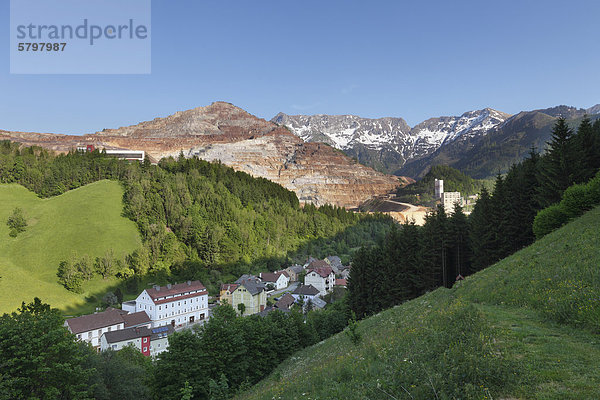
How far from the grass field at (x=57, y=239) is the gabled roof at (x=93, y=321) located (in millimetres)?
10618

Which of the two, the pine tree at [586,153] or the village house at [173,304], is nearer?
the pine tree at [586,153]

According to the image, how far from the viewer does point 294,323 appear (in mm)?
27875

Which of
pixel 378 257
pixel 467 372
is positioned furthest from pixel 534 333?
pixel 378 257

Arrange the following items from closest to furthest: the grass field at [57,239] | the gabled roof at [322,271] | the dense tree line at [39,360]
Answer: the dense tree line at [39,360], the grass field at [57,239], the gabled roof at [322,271]

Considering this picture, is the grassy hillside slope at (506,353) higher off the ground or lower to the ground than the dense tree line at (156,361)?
higher

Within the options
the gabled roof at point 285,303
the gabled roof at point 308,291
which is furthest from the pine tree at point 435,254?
the gabled roof at point 308,291

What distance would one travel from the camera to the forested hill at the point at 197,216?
75.1m

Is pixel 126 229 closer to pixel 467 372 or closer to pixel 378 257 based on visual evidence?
pixel 378 257

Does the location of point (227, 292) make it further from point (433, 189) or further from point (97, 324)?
point (433, 189)

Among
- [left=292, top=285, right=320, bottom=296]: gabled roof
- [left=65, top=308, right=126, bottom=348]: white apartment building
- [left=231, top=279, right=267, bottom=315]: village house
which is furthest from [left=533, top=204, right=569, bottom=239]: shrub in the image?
[left=65, top=308, right=126, bottom=348]: white apartment building

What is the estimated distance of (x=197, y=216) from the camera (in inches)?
3452

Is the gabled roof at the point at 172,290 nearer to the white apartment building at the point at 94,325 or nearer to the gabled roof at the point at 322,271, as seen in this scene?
the white apartment building at the point at 94,325

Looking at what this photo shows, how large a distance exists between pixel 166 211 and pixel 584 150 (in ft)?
284

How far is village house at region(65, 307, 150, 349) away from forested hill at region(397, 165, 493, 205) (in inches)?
5865
